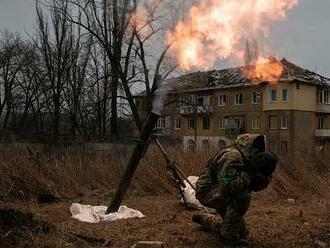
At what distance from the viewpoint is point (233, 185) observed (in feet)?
23.8

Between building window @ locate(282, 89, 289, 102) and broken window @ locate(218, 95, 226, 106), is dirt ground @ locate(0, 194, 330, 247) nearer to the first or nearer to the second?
building window @ locate(282, 89, 289, 102)

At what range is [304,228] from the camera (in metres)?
8.82

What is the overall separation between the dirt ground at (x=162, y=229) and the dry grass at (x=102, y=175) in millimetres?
1408

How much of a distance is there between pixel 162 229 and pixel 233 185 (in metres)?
1.72

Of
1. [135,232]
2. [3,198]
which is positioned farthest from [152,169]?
[135,232]

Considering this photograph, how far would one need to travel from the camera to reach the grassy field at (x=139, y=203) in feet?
24.8

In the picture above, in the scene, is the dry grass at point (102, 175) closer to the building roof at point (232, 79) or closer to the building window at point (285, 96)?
the building roof at point (232, 79)

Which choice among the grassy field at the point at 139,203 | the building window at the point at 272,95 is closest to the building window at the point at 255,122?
the building window at the point at 272,95

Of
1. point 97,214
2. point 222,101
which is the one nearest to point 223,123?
point 222,101

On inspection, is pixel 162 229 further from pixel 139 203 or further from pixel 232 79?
pixel 232 79

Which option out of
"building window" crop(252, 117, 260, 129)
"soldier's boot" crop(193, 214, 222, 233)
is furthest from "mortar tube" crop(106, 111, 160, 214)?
"building window" crop(252, 117, 260, 129)

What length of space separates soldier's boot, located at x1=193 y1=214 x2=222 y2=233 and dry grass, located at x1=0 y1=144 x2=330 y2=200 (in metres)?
4.94

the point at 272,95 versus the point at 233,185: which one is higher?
the point at 272,95

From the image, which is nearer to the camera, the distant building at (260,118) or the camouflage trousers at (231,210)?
the camouflage trousers at (231,210)
